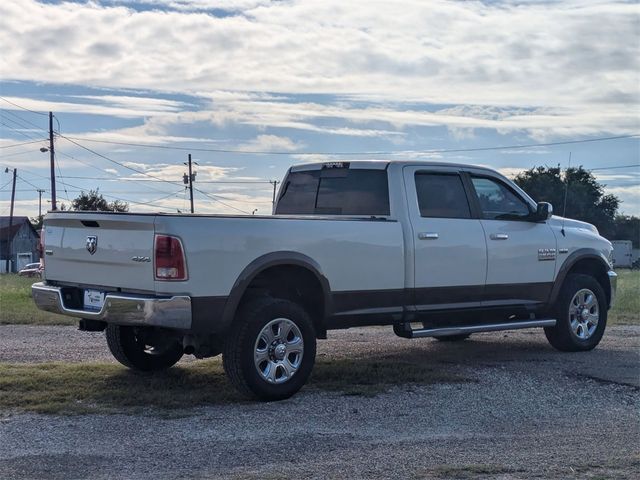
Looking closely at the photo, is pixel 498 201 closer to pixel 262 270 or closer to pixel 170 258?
pixel 262 270

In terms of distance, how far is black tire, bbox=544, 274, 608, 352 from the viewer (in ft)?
33.8

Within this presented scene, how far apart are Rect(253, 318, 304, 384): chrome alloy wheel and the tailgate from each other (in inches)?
43.1

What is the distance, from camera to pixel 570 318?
1037 centimetres

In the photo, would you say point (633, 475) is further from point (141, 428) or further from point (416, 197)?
point (416, 197)

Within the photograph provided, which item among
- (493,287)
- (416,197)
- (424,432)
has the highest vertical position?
(416,197)

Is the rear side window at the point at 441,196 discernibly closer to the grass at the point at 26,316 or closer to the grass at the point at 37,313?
the grass at the point at 37,313

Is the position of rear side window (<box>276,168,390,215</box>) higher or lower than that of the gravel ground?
higher

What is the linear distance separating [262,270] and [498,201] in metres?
→ 3.48

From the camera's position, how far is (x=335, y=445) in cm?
615

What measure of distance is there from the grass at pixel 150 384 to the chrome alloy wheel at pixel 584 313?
223cm

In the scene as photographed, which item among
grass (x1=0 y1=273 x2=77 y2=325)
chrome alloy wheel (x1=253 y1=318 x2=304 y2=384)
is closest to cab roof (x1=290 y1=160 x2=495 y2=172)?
chrome alloy wheel (x1=253 y1=318 x2=304 y2=384)

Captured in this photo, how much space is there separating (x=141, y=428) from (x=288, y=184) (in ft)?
13.7

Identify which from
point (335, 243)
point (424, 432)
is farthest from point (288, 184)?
point (424, 432)

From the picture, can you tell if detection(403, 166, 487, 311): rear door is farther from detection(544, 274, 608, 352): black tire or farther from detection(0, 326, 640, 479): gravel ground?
detection(544, 274, 608, 352): black tire
